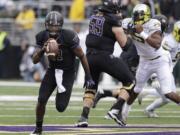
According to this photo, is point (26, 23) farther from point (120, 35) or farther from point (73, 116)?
point (120, 35)

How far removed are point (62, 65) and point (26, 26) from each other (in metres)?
12.3

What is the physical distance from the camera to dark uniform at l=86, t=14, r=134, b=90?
428 inches

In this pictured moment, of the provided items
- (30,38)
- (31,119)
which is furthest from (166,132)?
(30,38)

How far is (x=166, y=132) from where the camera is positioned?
32.4 feet

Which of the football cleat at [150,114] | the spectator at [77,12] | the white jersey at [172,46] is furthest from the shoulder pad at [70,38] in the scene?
the spectator at [77,12]

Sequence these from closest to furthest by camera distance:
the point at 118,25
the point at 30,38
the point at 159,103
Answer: the point at 118,25 < the point at 159,103 < the point at 30,38

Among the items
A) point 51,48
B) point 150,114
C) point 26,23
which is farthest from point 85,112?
point 26,23

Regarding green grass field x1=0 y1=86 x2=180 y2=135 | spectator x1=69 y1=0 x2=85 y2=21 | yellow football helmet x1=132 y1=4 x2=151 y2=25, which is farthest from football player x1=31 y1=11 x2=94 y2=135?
spectator x1=69 y1=0 x2=85 y2=21

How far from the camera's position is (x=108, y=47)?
36.0ft

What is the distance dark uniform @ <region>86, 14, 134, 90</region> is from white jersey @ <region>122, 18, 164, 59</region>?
1.14 ft

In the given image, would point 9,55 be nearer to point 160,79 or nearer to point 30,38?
point 30,38

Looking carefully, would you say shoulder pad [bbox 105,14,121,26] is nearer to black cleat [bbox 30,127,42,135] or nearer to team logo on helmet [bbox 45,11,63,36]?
team logo on helmet [bbox 45,11,63,36]

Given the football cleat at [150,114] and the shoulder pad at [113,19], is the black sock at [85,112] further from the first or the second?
the football cleat at [150,114]

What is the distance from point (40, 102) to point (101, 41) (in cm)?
164
